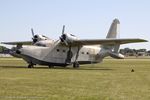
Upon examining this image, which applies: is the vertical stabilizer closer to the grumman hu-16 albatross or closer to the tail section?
the tail section

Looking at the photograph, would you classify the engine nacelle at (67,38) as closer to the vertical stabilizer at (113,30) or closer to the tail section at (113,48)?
the tail section at (113,48)

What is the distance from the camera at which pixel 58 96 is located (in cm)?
1523

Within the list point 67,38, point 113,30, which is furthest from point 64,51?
point 113,30

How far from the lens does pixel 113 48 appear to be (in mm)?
53688

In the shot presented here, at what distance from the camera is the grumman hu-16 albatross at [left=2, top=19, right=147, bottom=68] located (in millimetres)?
44406

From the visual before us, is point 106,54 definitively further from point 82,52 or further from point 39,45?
point 39,45

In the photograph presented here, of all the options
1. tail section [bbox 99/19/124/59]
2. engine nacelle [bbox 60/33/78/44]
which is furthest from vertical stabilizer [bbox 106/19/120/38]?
engine nacelle [bbox 60/33/78/44]

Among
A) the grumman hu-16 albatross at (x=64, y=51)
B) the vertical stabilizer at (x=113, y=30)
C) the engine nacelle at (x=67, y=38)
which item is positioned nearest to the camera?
the grumman hu-16 albatross at (x=64, y=51)

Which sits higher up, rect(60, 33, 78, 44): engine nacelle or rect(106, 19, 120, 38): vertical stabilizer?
rect(106, 19, 120, 38): vertical stabilizer

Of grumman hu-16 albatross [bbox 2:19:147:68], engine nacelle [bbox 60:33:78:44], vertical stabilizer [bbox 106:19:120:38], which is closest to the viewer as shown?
grumman hu-16 albatross [bbox 2:19:147:68]

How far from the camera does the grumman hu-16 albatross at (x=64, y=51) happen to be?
44.4 metres

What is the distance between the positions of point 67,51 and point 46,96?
108ft

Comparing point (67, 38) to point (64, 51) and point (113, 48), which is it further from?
point (113, 48)

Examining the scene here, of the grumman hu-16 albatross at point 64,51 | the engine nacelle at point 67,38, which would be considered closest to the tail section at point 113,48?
the grumman hu-16 albatross at point 64,51
